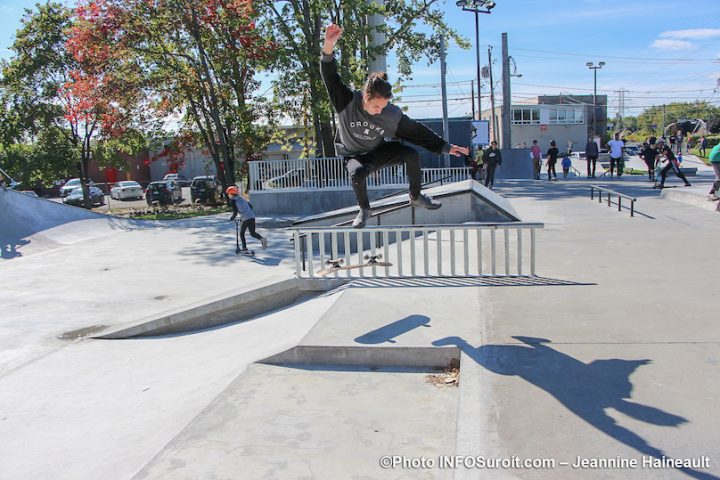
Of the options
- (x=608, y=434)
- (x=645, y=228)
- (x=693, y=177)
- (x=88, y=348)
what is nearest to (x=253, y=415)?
(x=608, y=434)

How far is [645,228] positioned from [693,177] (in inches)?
660

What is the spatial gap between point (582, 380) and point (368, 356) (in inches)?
73.4

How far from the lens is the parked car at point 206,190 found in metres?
30.0

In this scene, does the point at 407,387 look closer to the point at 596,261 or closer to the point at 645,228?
the point at 596,261

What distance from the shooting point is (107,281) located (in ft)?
36.6

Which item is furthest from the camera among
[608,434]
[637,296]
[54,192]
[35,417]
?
[54,192]

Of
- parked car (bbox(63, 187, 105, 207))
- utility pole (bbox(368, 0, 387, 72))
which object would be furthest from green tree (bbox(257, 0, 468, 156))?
parked car (bbox(63, 187, 105, 207))

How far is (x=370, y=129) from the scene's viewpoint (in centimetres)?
576

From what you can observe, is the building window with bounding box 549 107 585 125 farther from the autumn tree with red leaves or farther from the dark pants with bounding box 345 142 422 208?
the dark pants with bounding box 345 142 422 208

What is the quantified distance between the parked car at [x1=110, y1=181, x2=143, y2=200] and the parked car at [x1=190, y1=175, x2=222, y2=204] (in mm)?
13460

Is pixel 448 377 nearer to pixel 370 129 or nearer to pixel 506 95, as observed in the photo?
pixel 370 129

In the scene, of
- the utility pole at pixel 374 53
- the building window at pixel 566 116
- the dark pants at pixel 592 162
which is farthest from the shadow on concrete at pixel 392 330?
the building window at pixel 566 116

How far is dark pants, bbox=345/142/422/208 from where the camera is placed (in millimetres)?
6055

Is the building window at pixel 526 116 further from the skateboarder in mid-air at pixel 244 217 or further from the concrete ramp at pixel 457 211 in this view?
the skateboarder in mid-air at pixel 244 217
